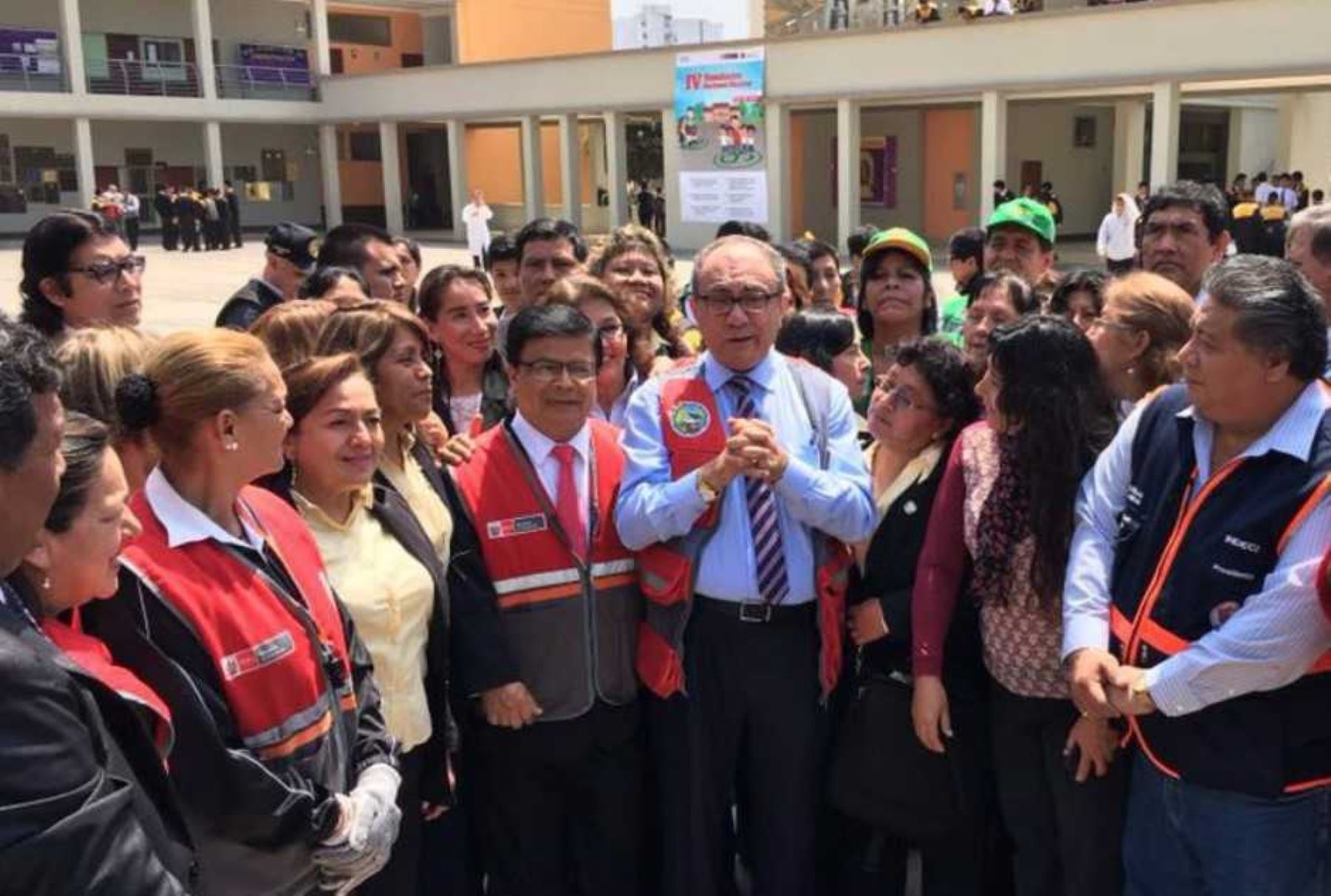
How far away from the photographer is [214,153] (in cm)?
3528

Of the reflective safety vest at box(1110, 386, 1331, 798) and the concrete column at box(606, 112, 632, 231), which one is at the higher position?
the concrete column at box(606, 112, 632, 231)

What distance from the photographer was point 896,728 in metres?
A: 3.14

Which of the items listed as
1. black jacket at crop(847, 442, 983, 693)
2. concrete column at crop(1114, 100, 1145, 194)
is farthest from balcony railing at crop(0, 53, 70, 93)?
black jacket at crop(847, 442, 983, 693)

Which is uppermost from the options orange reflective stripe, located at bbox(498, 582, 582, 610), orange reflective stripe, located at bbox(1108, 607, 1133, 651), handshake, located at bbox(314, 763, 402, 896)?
orange reflective stripe, located at bbox(1108, 607, 1133, 651)

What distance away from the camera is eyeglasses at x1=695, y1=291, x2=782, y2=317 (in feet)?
10.2

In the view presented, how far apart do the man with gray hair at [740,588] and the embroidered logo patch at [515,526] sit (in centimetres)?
22

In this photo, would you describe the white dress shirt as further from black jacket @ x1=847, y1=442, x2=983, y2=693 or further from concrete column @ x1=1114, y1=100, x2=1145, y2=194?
concrete column @ x1=1114, y1=100, x2=1145, y2=194

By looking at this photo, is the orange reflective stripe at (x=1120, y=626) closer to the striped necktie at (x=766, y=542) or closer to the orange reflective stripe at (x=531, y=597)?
the striped necktie at (x=766, y=542)

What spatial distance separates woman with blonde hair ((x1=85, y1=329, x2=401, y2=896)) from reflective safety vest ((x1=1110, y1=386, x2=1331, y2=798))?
5.68ft

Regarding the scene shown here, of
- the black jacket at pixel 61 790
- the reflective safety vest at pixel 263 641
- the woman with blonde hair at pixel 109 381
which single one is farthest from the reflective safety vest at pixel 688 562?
the black jacket at pixel 61 790

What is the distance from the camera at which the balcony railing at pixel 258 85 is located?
37.3 meters

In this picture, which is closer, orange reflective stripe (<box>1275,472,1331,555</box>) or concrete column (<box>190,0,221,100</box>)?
orange reflective stripe (<box>1275,472,1331,555</box>)

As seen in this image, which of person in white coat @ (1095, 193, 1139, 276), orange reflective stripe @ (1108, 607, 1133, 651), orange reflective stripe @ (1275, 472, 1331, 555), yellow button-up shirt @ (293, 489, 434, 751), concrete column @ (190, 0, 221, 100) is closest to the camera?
orange reflective stripe @ (1275, 472, 1331, 555)

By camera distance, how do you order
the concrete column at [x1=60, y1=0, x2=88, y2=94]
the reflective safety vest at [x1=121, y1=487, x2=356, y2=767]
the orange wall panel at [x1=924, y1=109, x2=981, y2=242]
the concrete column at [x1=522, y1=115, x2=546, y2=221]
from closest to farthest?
the reflective safety vest at [x1=121, y1=487, x2=356, y2=767] < the orange wall panel at [x1=924, y1=109, x2=981, y2=242] < the concrete column at [x1=522, y1=115, x2=546, y2=221] < the concrete column at [x1=60, y1=0, x2=88, y2=94]
